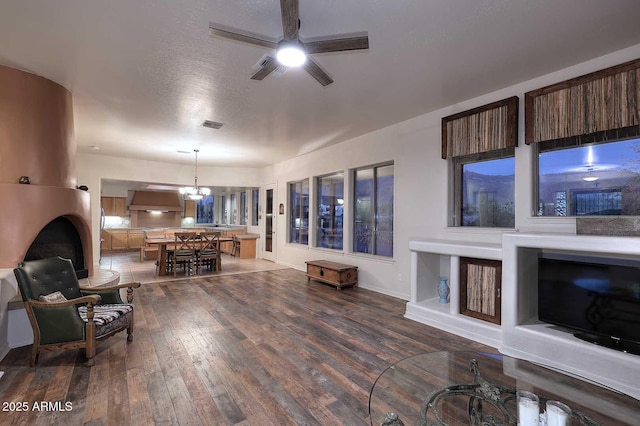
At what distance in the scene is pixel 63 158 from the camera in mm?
3678

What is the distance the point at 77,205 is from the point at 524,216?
18.0 feet

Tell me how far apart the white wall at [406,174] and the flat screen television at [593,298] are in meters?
0.47

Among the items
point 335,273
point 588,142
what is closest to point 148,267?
point 335,273

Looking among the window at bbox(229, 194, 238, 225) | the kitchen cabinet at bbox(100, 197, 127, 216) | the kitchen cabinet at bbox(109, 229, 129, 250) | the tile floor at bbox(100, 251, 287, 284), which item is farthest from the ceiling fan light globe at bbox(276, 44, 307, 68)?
the kitchen cabinet at bbox(100, 197, 127, 216)

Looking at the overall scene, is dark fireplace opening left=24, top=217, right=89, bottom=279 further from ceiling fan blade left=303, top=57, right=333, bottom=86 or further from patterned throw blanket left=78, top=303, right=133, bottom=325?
ceiling fan blade left=303, top=57, right=333, bottom=86

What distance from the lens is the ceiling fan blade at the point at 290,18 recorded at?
177 cm

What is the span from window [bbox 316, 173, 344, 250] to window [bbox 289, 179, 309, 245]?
529 mm

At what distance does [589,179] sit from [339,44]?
9.79 ft

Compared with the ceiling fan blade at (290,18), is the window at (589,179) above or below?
below

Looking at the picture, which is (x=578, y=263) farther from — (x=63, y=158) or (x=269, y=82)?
(x=63, y=158)

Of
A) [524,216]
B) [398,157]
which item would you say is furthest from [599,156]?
[398,157]

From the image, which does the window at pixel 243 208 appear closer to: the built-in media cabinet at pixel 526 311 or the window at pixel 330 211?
the window at pixel 330 211

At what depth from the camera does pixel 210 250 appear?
696 cm

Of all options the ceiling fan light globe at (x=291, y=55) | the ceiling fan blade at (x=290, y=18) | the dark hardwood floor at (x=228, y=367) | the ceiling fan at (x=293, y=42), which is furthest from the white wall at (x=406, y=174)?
the ceiling fan blade at (x=290, y=18)
